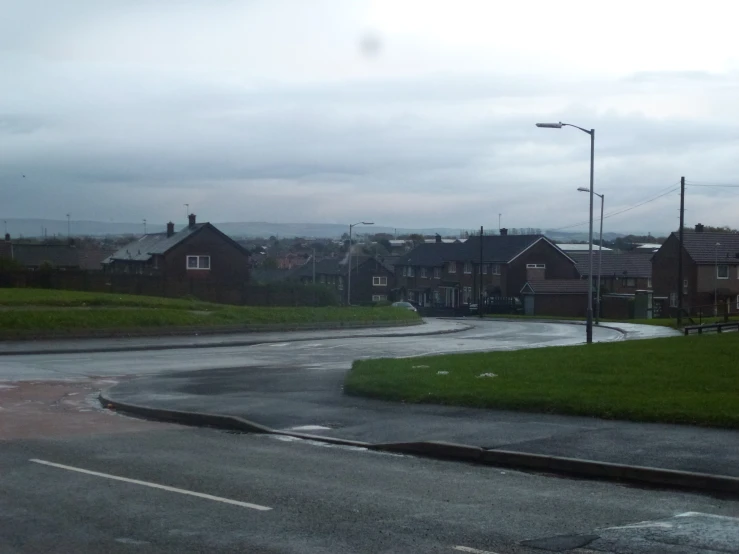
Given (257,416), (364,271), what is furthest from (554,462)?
(364,271)

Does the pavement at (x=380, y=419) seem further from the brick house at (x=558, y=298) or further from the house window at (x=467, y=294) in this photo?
the house window at (x=467, y=294)

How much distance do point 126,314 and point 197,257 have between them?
41.8m

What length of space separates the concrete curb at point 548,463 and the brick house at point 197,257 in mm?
66794

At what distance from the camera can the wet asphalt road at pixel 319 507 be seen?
26.7ft

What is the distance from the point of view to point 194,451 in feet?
43.7

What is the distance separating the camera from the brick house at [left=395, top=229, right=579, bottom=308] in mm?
99750

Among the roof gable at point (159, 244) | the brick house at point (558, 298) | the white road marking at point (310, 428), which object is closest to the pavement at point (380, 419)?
the white road marking at point (310, 428)

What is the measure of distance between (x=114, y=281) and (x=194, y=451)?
4970 cm

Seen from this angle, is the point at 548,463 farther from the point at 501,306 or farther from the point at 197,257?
the point at 501,306

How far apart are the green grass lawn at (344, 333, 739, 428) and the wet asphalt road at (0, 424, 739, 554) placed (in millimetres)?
3825

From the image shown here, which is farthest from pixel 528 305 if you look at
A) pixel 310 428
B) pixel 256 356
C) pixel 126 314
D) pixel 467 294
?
pixel 310 428

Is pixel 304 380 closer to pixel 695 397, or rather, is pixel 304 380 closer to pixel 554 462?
pixel 695 397

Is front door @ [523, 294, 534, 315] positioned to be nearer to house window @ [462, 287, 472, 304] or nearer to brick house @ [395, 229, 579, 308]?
brick house @ [395, 229, 579, 308]

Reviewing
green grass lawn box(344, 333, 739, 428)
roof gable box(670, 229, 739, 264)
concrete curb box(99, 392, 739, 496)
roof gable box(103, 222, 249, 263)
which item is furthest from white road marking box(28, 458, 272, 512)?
roof gable box(670, 229, 739, 264)
